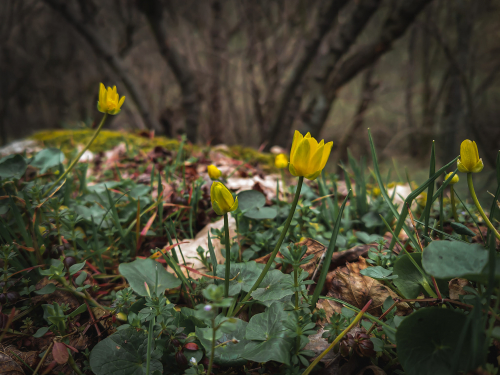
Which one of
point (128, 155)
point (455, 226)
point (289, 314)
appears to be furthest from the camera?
point (128, 155)

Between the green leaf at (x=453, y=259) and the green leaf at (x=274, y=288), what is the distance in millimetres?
297

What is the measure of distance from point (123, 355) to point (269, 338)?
13.6 inches

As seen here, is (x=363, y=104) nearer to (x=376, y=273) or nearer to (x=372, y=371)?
(x=376, y=273)

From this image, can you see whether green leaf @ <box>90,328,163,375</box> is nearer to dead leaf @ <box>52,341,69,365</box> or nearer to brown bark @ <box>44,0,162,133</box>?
dead leaf @ <box>52,341,69,365</box>

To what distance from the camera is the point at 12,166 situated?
1.06 m

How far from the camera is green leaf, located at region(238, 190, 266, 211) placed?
1.08 m

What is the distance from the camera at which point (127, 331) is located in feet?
2.18

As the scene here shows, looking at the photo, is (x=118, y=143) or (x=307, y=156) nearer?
(x=307, y=156)

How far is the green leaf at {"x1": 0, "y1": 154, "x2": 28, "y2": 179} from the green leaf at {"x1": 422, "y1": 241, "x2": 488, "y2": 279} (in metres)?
1.31

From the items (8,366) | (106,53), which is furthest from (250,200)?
(106,53)

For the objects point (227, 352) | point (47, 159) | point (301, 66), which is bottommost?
point (227, 352)

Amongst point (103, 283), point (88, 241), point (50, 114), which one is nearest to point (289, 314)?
point (103, 283)

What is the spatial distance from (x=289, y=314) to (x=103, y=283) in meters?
0.68

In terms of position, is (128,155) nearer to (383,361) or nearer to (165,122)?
(383,361)
